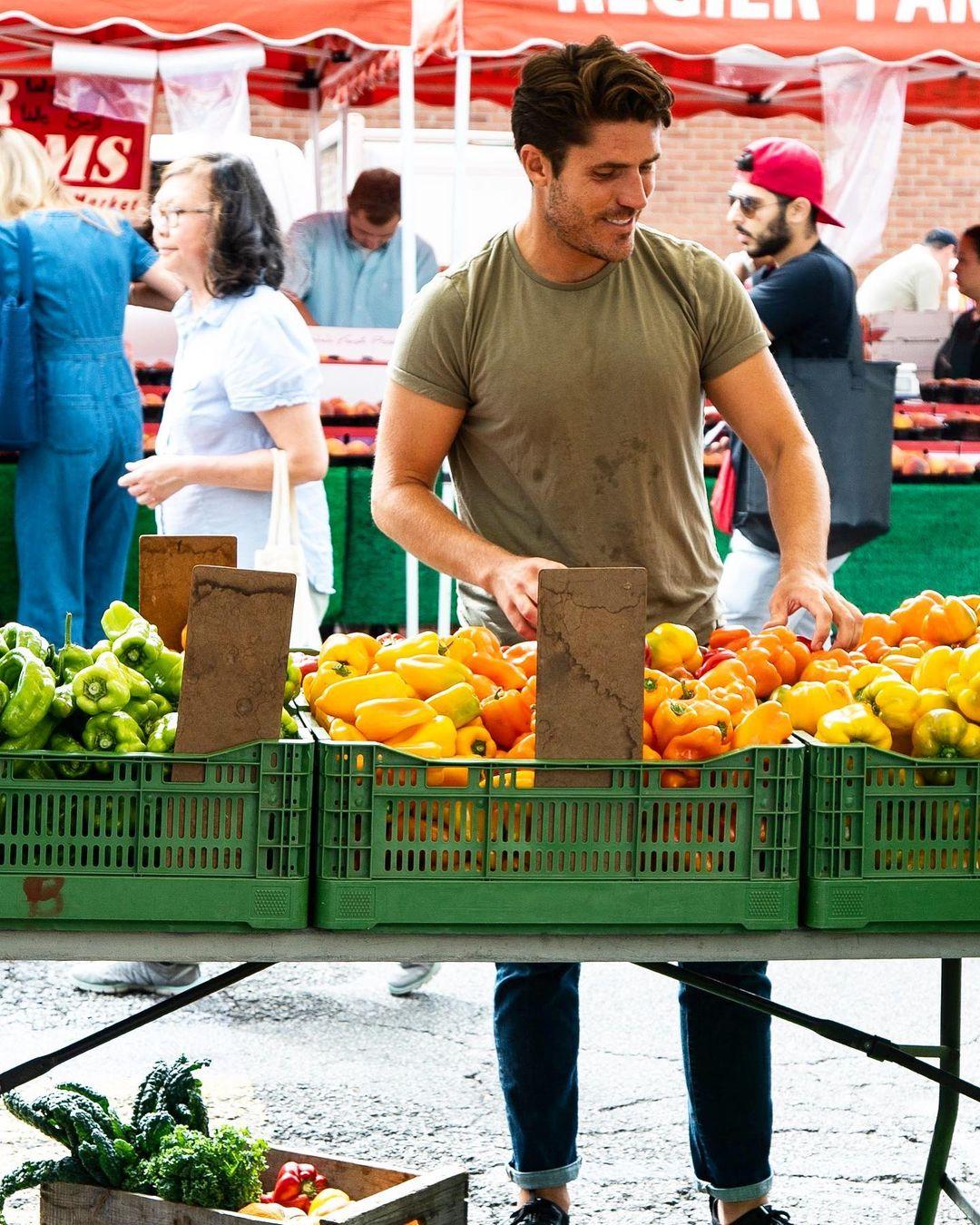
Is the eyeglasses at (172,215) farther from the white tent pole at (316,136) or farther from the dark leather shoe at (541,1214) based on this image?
the white tent pole at (316,136)

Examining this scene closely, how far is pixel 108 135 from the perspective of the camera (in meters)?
7.38

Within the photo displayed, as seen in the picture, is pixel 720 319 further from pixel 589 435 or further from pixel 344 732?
pixel 344 732

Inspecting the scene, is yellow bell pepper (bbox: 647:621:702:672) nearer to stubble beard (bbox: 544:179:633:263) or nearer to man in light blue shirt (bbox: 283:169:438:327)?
stubble beard (bbox: 544:179:633:263)

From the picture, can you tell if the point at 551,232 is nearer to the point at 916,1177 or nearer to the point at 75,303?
the point at 916,1177

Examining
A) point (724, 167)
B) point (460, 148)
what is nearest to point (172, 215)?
point (460, 148)

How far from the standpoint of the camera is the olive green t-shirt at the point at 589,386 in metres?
2.84

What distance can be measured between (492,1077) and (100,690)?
2066 millimetres

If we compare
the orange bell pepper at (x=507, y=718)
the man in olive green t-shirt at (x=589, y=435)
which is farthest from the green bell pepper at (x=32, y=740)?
the man in olive green t-shirt at (x=589, y=435)

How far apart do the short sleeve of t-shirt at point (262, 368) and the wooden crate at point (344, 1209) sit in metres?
2.39

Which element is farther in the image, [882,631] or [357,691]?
[882,631]

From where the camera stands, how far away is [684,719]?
2.13 metres

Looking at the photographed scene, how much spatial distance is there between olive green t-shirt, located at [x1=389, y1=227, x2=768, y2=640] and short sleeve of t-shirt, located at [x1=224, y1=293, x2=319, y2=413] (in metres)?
1.73

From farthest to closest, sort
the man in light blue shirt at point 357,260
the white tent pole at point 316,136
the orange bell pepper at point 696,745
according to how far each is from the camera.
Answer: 1. the white tent pole at point 316,136
2. the man in light blue shirt at point 357,260
3. the orange bell pepper at point 696,745

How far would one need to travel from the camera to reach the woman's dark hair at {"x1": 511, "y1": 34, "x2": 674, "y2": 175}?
8.87ft
